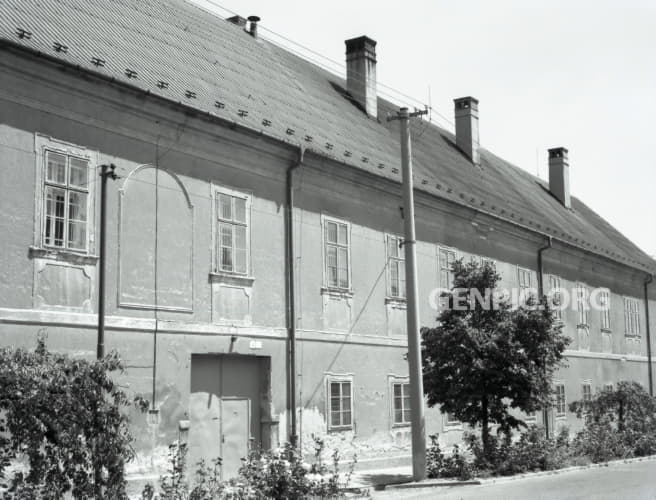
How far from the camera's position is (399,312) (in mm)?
23078

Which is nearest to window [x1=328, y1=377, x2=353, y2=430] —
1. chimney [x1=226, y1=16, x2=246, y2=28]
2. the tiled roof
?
the tiled roof

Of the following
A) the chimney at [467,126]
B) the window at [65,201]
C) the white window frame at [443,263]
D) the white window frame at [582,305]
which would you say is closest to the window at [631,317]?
the white window frame at [582,305]

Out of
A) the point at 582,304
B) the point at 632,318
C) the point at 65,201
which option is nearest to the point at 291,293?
the point at 65,201

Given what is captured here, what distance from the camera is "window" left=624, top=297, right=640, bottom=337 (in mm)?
39156

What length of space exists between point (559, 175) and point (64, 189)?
31005 mm

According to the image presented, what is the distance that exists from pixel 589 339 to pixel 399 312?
14573mm

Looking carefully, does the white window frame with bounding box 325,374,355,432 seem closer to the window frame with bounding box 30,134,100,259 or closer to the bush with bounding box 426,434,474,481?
the bush with bounding box 426,434,474,481

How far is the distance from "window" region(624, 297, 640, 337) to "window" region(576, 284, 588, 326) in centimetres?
491

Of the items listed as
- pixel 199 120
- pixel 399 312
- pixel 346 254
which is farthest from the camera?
pixel 399 312

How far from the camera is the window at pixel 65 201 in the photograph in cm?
1454

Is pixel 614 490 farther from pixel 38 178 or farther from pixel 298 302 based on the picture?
pixel 38 178

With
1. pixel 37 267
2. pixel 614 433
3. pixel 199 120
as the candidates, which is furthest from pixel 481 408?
pixel 37 267

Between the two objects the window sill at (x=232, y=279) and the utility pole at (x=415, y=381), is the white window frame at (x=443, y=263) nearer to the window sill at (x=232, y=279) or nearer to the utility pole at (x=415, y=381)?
the utility pole at (x=415, y=381)

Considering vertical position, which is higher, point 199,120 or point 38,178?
point 199,120
